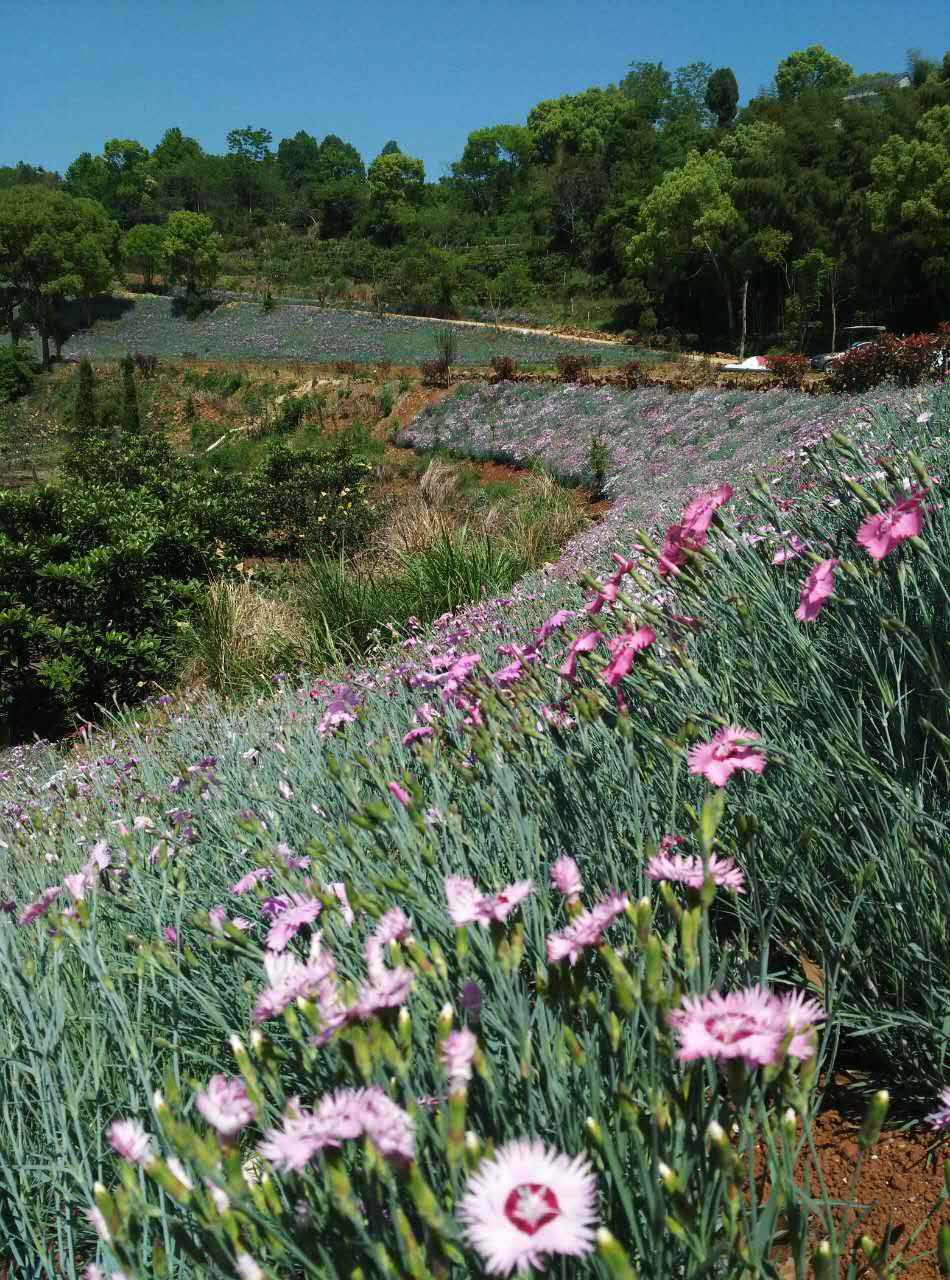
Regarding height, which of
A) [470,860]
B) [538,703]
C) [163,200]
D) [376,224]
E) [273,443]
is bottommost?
[470,860]

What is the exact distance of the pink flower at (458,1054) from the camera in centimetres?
68

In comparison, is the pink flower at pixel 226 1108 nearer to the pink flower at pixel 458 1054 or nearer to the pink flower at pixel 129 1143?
the pink flower at pixel 129 1143

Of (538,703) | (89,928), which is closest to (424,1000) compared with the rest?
(89,928)

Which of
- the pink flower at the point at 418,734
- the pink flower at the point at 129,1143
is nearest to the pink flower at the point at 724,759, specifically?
the pink flower at the point at 129,1143

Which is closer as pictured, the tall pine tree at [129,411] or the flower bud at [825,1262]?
A: the flower bud at [825,1262]

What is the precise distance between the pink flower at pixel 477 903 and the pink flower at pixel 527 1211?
0.26 m

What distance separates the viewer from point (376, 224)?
73750 mm

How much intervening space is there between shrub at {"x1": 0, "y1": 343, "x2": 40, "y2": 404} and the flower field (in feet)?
134

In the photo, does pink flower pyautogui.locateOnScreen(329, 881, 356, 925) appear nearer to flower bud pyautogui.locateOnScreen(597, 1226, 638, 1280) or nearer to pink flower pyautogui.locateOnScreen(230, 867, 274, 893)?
pink flower pyautogui.locateOnScreen(230, 867, 274, 893)

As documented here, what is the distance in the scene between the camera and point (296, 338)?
41.2 m

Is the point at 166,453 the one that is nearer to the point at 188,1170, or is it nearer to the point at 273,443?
the point at 273,443

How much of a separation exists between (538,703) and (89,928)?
1.17 metres

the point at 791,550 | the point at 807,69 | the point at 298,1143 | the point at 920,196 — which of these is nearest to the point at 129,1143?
the point at 298,1143

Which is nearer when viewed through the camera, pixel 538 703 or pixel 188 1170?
pixel 188 1170
